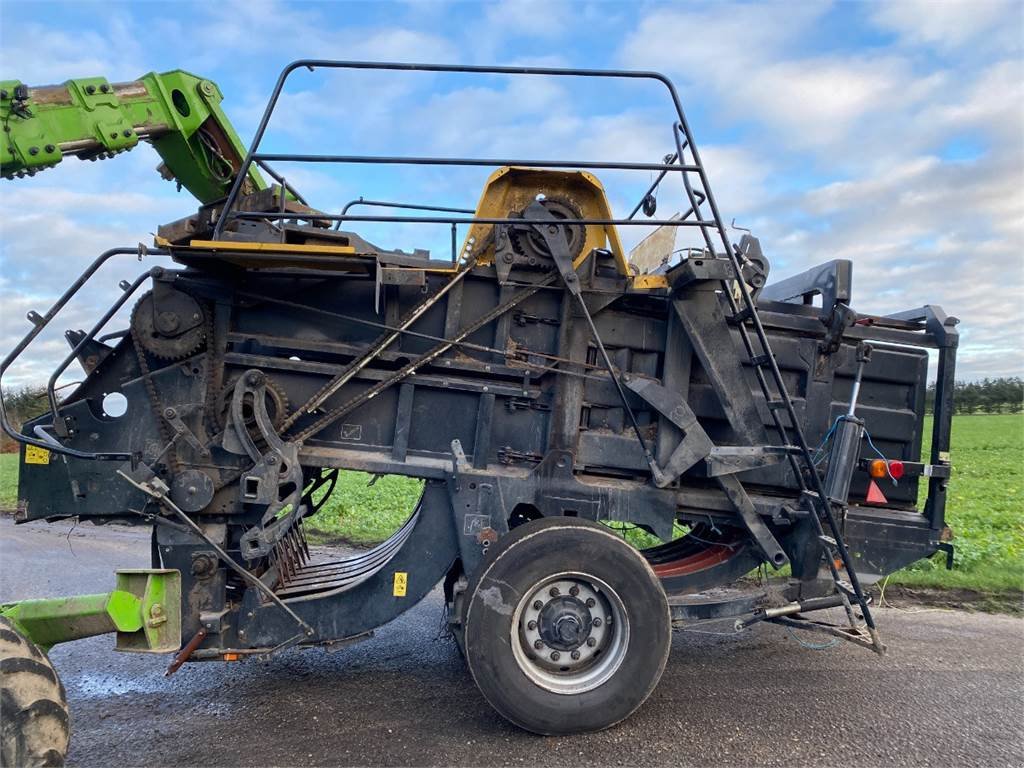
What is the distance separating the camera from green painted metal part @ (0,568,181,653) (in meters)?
3.56

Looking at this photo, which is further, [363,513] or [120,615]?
[363,513]

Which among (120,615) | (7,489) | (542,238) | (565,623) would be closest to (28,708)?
(120,615)

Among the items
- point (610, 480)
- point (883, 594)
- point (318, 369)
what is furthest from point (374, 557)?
point (883, 594)

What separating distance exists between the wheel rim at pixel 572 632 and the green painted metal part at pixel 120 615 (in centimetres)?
193

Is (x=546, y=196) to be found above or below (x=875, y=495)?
above

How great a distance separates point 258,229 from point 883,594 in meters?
6.19

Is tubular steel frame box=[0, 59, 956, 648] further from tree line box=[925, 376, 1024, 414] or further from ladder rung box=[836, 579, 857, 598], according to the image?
tree line box=[925, 376, 1024, 414]

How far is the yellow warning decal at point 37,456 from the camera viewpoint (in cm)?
405

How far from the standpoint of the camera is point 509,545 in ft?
12.3

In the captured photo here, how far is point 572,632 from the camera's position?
Result: 3.83 metres

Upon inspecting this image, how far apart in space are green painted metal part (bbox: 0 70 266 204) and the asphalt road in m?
3.10

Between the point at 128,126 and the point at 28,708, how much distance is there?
294 centimetres

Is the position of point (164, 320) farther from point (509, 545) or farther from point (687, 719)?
point (687, 719)

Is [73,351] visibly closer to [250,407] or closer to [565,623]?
[250,407]
